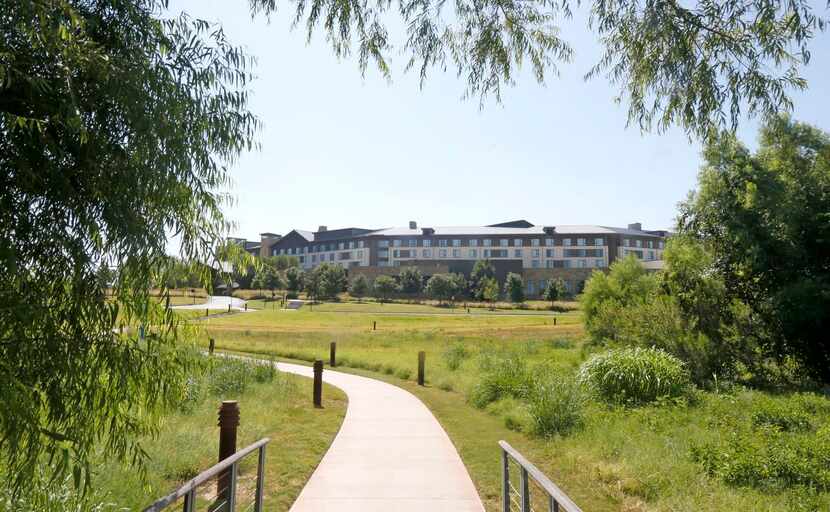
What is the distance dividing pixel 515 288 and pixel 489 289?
4347 millimetres

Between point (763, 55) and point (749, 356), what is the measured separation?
14794mm

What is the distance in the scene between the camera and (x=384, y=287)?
86.7 m

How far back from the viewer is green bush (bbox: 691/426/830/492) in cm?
640

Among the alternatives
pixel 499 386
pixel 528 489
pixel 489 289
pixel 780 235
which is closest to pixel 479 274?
pixel 489 289

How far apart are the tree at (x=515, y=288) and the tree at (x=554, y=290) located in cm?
387

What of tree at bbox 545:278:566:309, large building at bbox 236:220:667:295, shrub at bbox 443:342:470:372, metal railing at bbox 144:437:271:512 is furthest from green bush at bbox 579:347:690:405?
large building at bbox 236:220:667:295

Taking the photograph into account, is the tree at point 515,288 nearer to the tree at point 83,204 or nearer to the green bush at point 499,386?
the green bush at point 499,386

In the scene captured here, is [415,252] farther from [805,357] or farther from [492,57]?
[492,57]

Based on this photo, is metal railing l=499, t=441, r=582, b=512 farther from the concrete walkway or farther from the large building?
the large building

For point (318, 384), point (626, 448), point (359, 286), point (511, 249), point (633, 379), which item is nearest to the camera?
point (626, 448)

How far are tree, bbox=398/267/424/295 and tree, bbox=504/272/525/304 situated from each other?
14.3 m

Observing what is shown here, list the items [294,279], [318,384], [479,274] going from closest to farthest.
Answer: [318,384]
[479,274]
[294,279]

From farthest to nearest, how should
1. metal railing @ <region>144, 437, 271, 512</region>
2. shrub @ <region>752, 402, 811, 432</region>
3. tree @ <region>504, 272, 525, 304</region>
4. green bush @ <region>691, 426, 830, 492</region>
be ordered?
tree @ <region>504, 272, 525, 304</region> → shrub @ <region>752, 402, 811, 432</region> → green bush @ <region>691, 426, 830, 492</region> → metal railing @ <region>144, 437, 271, 512</region>

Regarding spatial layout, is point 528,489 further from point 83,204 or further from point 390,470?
point 83,204
